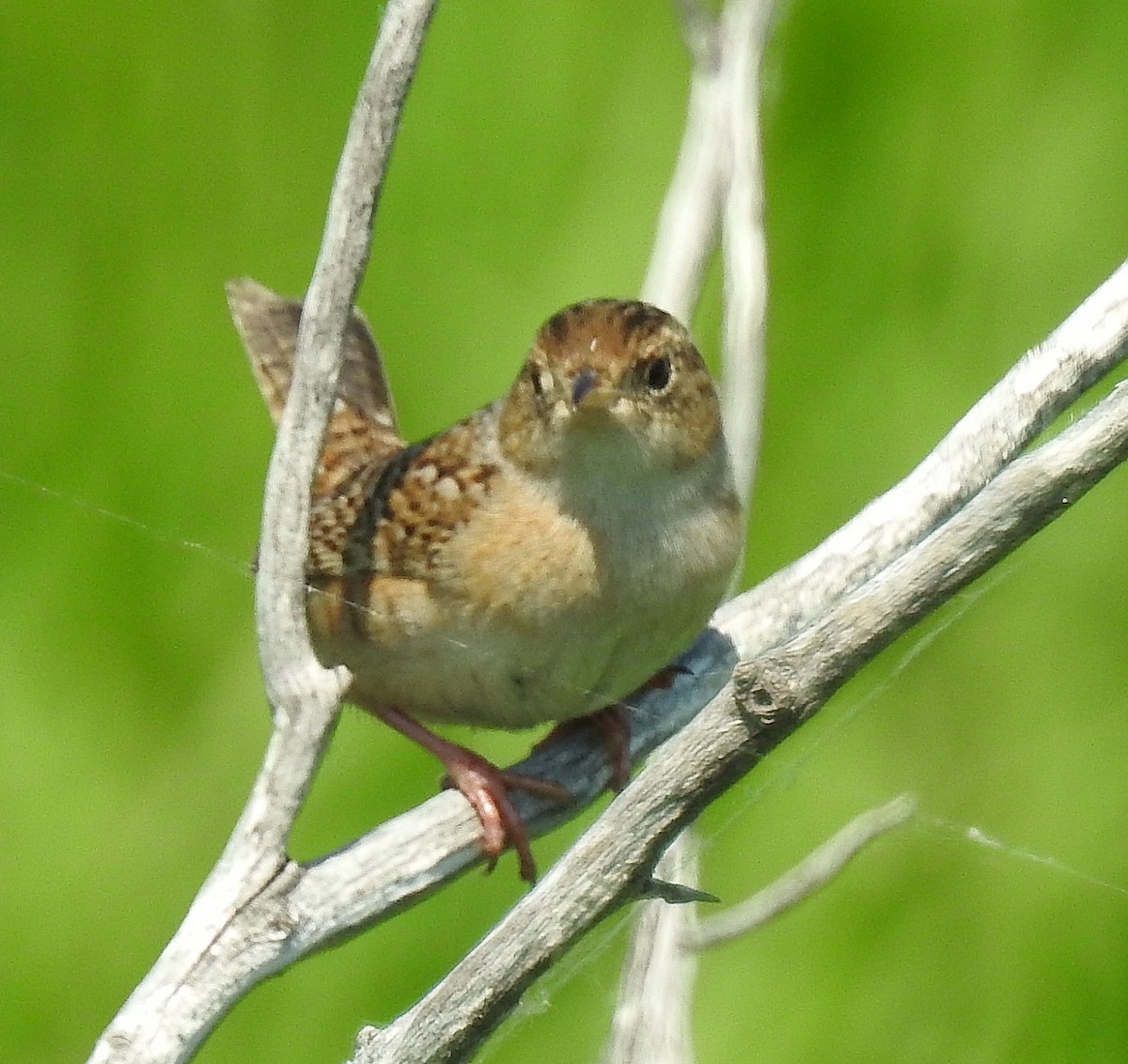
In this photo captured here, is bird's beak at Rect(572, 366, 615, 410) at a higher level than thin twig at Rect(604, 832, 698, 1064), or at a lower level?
higher

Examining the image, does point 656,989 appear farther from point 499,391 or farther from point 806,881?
point 499,391

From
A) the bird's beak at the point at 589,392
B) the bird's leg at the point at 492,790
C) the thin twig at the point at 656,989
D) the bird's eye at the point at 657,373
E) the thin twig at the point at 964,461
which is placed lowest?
the thin twig at the point at 656,989

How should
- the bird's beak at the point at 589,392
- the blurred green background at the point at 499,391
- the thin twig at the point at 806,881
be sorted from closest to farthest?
1. the thin twig at the point at 806,881
2. the bird's beak at the point at 589,392
3. the blurred green background at the point at 499,391

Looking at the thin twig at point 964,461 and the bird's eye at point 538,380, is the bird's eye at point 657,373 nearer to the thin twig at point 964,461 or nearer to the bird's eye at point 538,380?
the bird's eye at point 538,380

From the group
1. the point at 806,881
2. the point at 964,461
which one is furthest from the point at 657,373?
the point at 806,881

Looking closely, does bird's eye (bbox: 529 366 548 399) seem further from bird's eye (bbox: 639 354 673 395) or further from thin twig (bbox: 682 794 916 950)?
thin twig (bbox: 682 794 916 950)

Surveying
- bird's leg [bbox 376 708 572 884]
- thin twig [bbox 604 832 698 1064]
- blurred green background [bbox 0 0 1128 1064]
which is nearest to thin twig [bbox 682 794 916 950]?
thin twig [bbox 604 832 698 1064]

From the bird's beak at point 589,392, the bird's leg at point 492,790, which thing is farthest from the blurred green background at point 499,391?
the bird's beak at point 589,392
